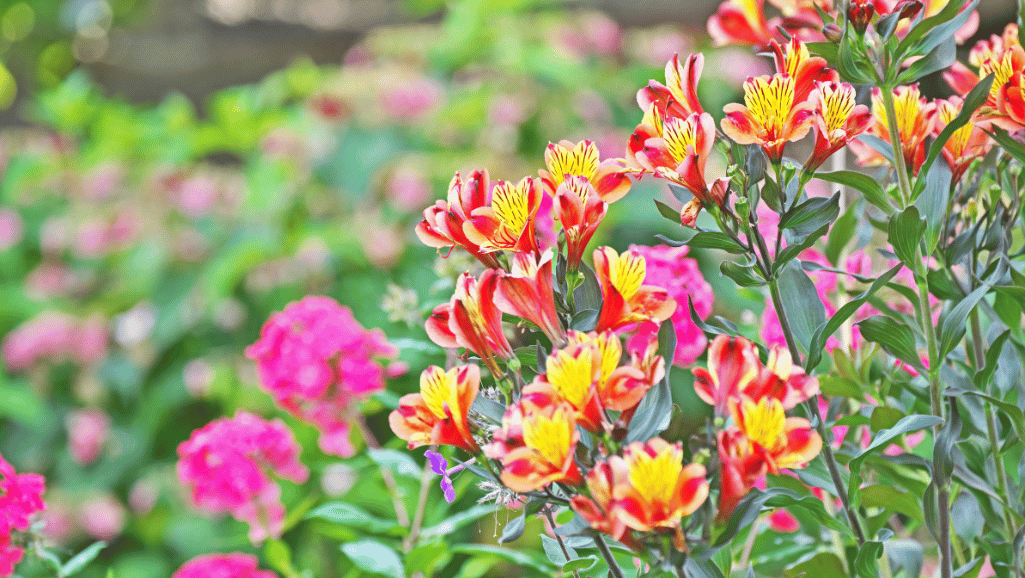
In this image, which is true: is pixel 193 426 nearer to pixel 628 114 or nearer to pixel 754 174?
pixel 628 114

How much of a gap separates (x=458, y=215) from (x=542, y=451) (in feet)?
0.36

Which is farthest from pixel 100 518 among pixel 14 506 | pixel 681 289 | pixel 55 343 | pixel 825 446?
pixel 825 446

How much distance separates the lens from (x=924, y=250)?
1.36 ft

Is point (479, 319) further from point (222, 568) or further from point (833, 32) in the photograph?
point (222, 568)

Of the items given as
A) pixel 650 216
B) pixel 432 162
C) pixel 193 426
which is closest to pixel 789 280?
pixel 650 216

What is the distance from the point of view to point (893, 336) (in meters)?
0.41

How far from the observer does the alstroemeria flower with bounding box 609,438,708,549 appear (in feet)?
0.92

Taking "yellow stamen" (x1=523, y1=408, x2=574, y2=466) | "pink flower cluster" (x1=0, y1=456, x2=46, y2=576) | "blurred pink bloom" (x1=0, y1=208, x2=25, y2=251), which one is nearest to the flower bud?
"yellow stamen" (x1=523, y1=408, x2=574, y2=466)

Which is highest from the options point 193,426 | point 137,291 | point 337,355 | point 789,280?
point 789,280

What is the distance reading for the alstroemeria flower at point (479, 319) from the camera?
1.11 feet

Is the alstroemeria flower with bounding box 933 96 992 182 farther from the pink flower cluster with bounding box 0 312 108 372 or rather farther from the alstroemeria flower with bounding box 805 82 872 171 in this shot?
the pink flower cluster with bounding box 0 312 108 372

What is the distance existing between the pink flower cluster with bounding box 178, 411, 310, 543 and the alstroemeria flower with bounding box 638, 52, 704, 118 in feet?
1.60

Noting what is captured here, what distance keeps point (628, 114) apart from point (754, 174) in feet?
5.40

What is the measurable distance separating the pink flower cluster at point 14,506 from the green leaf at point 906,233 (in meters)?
0.48
